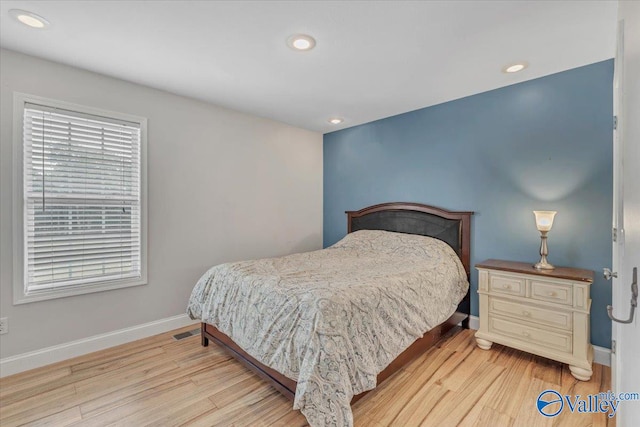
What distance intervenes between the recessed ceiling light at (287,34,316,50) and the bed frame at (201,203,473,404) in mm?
2108

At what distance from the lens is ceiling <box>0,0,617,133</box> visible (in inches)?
67.2

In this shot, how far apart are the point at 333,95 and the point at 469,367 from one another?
2.72 m

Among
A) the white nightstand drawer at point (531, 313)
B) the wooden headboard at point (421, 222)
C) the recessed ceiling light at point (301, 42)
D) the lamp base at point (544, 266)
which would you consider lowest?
the white nightstand drawer at point (531, 313)

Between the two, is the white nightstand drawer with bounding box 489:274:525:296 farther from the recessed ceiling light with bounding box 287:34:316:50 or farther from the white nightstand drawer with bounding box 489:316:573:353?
the recessed ceiling light with bounding box 287:34:316:50

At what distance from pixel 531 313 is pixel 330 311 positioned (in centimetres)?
176

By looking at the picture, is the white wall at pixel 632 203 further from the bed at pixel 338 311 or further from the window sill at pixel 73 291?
the window sill at pixel 73 291

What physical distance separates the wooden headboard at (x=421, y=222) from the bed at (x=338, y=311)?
11 mm

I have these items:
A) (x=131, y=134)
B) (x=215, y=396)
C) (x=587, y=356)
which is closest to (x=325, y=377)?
(x=215, y=396)

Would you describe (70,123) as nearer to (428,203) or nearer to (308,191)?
(308,191)

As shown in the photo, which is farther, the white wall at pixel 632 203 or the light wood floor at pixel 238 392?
the light wood floor at pixel 238 392

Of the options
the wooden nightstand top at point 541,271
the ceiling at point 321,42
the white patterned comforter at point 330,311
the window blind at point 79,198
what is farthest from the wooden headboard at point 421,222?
the window blind at point 79,198

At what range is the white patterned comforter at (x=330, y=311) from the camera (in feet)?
4.80

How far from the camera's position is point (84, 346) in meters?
2.42

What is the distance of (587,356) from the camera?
2.04 metres
